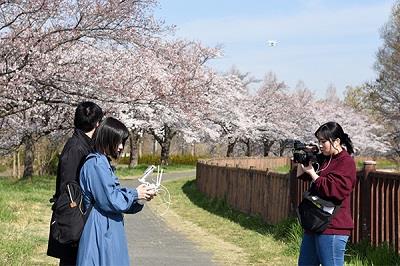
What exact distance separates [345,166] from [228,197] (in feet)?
34.7

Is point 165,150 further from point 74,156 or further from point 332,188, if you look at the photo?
point 74,156

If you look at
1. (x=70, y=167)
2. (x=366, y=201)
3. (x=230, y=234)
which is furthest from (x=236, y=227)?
(x=70, y=167)

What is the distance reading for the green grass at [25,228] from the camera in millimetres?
7742

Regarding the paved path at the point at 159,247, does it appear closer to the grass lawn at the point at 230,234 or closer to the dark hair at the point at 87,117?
the grass lawn at the point at 230,234

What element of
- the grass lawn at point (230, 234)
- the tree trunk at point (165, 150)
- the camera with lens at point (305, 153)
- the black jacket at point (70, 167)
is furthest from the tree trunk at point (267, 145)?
the black jacket at point (70, 167)

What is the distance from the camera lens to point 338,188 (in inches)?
192

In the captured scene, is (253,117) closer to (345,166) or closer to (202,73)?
(202,73)

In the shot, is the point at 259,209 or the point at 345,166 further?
the point at 259,209

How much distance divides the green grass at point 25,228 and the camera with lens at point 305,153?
3780mm

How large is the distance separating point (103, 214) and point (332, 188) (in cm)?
186

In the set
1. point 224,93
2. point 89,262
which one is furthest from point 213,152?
point 89,262

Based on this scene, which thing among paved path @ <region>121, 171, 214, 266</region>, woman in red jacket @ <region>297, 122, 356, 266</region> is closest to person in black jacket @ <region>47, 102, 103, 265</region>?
woman in red jacket @ <region>297, 122, 356, 266</region>

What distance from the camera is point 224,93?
145ft

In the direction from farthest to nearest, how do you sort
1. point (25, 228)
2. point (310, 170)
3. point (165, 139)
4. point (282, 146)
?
point (282, 146) < point (165, 139) < point (25, 228) < point (310, 170)
